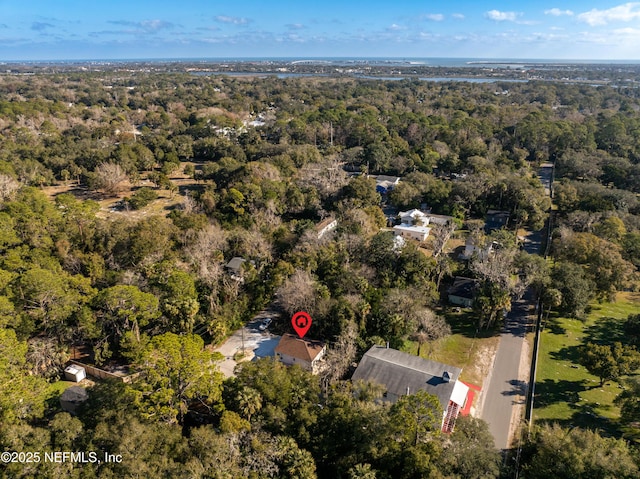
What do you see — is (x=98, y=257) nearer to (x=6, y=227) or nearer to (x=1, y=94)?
(x=6, y=227)

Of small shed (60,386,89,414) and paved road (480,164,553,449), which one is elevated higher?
small shed (60,386,89,414)

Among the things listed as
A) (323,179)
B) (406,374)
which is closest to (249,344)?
(406,374)

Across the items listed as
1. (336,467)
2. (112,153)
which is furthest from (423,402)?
(112,153)

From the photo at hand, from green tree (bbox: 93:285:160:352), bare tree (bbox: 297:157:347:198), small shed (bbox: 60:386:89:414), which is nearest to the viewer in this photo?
small shed (bbox: 60:386:89:414)

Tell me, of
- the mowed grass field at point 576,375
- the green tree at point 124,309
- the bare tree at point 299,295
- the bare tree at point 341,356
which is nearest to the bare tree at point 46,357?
the green tree at point 124,309

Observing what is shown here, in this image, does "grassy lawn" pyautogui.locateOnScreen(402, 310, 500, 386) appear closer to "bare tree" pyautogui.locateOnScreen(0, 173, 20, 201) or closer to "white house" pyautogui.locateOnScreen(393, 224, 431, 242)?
"white house" pyautogui.locateOnScreen(393, 224, 431, 242)

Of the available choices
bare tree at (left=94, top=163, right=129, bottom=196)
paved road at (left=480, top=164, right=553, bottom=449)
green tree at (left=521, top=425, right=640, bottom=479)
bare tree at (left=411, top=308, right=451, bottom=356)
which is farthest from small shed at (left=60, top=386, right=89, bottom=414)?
bare tree at (left=94, top=163, right=129, bottom=196)

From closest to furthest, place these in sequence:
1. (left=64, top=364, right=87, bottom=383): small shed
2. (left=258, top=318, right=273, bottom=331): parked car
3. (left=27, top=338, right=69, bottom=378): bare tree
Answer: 1. (left=27, top=338, right=69, bottom=378): bare tree
2. (left=64, top=364, right=87, bottom=383): small shed
3. (left=258, top=318, right=273, bottom=331): parked car
